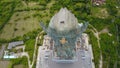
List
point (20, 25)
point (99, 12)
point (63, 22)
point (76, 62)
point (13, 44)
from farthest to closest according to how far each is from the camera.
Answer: point (99, 12)
point (20, 25)
point (13, 44)
point (76, 62)
point (63, 22)

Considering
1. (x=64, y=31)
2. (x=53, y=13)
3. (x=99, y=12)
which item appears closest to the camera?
(x=64, y=31)

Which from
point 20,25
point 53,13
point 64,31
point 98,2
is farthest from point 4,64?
point 98,2

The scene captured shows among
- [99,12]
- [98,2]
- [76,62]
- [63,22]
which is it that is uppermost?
[98,2]

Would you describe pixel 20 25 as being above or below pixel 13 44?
above

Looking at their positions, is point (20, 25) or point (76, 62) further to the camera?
point (20, 25)

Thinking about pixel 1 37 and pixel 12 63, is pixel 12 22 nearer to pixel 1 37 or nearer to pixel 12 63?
pixel 1 37

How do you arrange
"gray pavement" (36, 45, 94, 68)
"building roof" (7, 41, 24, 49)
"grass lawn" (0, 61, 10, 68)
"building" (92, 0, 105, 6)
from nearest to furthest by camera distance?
"gray pavement" (36, 45, 94, 68)
"grass lawn" (0, 61, 10, 68)
"building roof" (7, 41, 24, 49)
"building" (92, 0, 105, 6)

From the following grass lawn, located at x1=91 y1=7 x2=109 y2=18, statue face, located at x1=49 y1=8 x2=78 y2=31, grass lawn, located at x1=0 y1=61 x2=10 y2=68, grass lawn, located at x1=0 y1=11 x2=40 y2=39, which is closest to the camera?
statue face, located at x1=49 y1=8 x2=78 y2=31

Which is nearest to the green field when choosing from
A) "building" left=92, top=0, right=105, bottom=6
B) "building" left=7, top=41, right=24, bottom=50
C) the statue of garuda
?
"building" left=92, top=0, right=105, bottom=6

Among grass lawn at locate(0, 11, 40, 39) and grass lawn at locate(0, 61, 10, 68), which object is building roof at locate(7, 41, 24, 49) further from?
grass lawn at locate(0, 61, 10, 68)

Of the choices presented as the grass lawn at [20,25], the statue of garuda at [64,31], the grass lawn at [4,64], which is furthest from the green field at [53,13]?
the statue of garuda at [64,31]

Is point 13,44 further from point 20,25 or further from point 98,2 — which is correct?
point 98,2
